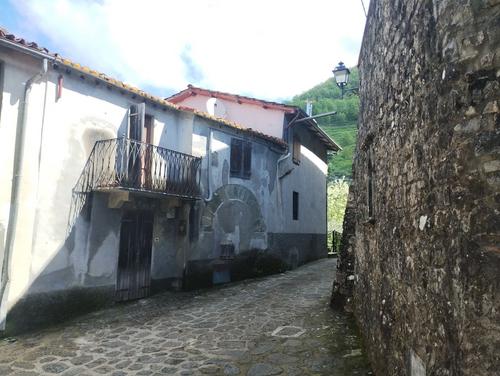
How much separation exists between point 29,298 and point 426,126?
7477mm

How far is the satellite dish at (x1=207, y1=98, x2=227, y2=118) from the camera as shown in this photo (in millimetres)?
15186

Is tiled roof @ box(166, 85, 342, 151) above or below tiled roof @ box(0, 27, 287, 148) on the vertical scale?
above

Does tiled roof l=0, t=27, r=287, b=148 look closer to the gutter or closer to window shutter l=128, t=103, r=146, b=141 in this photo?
the gutter

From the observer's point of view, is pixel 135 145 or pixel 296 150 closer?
pixel 135 145

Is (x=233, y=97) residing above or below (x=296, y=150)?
above

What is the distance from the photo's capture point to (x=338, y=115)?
36.5 metres

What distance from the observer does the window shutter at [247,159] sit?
12.9 meters

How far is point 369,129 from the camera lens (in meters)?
5.54

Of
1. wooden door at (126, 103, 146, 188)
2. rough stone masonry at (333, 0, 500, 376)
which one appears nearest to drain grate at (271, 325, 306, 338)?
rough stone masonry at (333, 0, 500, 376)

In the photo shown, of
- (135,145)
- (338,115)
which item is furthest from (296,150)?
(338,115)

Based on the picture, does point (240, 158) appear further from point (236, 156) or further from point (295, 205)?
point (295, 205)

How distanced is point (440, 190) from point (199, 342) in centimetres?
496

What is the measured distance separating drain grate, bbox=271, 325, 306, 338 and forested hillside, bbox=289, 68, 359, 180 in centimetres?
2527

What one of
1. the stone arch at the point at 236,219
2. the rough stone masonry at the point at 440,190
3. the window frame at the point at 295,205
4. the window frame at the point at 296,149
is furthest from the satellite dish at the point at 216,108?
the rough stone masonry at the point at 440,190
